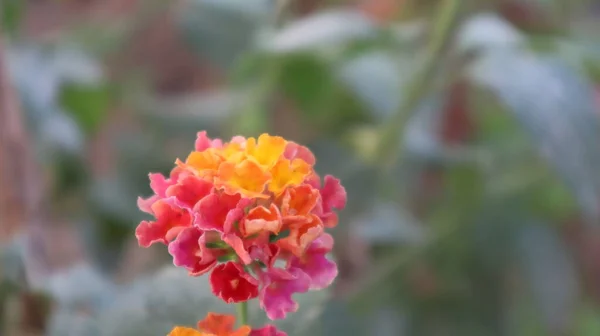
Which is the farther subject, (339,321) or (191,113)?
(191,113)

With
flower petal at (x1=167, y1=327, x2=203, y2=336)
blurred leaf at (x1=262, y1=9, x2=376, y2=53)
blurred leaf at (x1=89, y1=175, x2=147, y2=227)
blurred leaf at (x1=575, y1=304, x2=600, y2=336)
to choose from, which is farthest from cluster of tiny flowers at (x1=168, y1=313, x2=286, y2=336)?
blurred leaf at (x1=575, y1=304, x2=600, y2=336)

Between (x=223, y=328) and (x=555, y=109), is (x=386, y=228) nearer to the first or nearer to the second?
(x=555, y=109)

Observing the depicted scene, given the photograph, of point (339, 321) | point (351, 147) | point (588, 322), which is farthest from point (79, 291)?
point (588, 322)

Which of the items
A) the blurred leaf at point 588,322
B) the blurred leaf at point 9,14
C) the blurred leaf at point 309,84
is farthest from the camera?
the blurred leaf at point 588,322

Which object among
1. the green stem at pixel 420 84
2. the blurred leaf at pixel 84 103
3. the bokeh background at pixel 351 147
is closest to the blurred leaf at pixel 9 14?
the bokeh background at pixel 351 147

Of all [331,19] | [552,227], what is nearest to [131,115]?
[331,19]

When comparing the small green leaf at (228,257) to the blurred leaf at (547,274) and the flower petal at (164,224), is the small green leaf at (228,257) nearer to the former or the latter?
the flower petal at (164,224)
